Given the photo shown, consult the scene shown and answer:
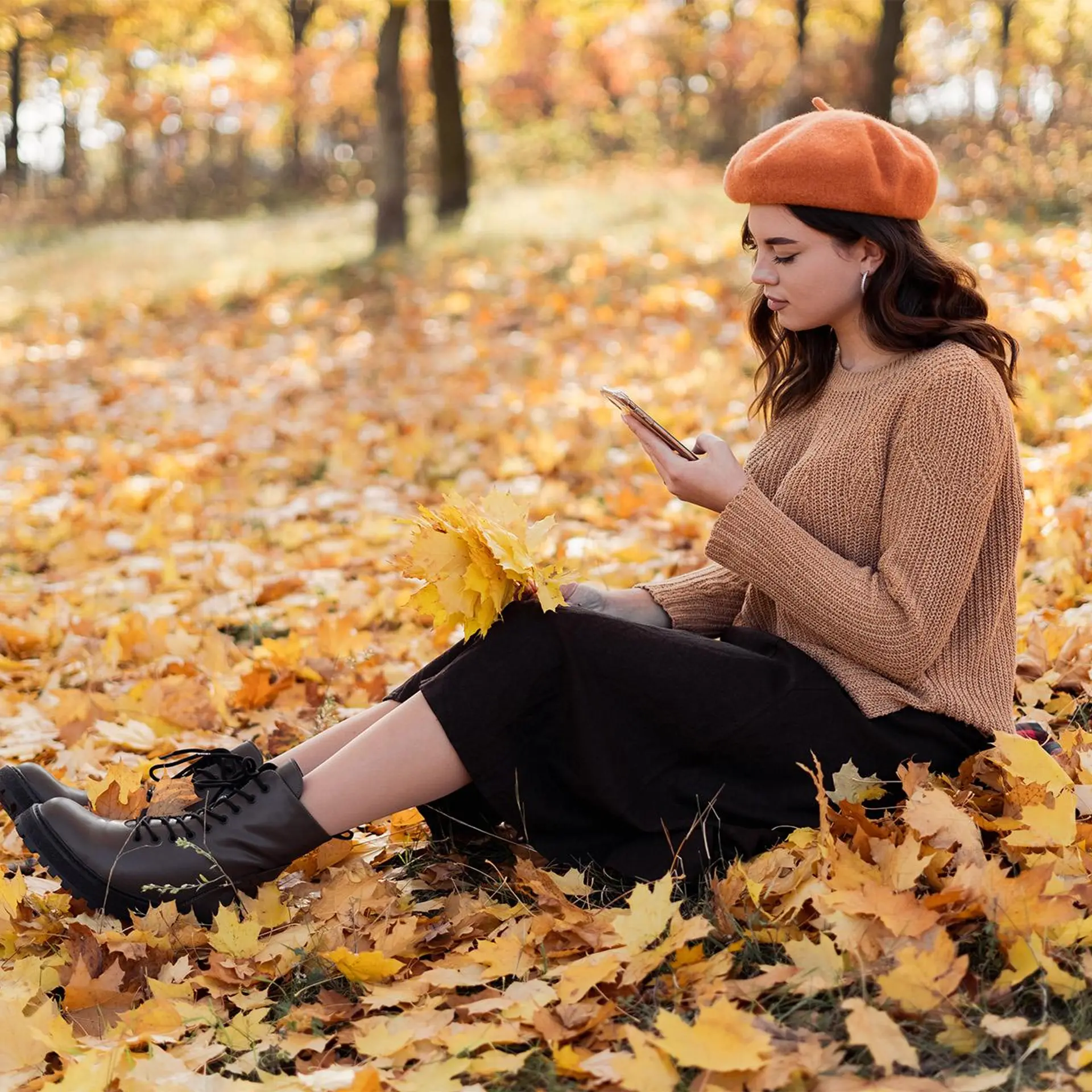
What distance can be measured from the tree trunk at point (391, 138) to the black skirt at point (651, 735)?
9.88 m

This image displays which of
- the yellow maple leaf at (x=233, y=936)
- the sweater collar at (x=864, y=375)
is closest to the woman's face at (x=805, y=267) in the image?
the sweater collar at (x=864, y=375)

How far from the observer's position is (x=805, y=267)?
2.40m

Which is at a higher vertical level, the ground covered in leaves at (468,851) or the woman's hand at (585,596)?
the woman's hand at (585,596)

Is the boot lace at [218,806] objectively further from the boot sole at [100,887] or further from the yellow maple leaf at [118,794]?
the yellow maple leaf at [118,794]

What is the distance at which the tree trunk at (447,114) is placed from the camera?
12719mm

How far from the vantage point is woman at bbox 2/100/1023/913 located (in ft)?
7.36

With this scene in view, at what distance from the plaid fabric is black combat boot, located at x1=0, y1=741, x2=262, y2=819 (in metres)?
1.51

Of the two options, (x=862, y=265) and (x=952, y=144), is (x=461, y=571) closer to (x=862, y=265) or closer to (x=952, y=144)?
(x=862, y=265)

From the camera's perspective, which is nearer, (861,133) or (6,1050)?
(6,1050)

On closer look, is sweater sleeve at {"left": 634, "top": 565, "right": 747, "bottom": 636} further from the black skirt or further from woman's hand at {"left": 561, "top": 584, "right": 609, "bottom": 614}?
the black skirt

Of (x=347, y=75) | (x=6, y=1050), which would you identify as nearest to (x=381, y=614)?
(x=6, y=1050)

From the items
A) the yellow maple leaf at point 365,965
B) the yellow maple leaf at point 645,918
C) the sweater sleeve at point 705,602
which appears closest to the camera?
the yellow maple leaf at point 645,918

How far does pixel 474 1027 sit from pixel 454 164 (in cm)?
1229

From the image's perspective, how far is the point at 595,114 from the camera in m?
28.7
